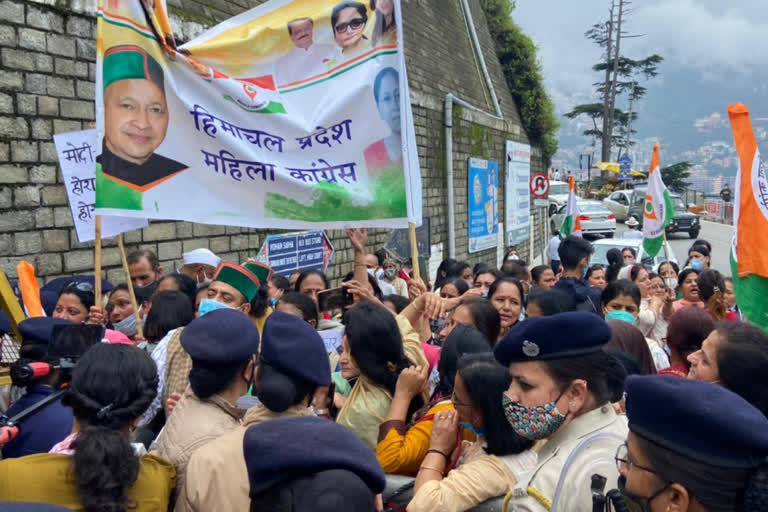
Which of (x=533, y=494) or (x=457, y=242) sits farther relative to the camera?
(x=457, y=242)

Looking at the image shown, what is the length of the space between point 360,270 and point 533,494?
10.1 ft

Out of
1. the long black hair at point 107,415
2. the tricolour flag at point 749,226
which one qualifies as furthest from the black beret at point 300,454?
the tricolour flag at point 749,226

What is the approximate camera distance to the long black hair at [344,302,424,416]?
2.90 meters

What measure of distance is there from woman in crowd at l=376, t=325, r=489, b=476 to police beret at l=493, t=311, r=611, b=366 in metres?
0.61

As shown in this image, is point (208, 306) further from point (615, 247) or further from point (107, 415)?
point (615, 247)

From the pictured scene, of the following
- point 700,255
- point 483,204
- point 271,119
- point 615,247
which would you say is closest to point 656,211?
point 700,255

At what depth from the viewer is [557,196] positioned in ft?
123

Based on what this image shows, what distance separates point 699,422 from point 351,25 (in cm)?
366

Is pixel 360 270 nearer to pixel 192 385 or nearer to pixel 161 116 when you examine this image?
pixel 161 116

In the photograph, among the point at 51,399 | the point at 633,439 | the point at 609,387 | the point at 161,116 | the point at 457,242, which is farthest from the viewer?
the point at 457,242

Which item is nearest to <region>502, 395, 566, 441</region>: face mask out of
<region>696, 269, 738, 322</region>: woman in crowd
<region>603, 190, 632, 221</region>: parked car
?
<region>696, 269, 738, 322</region>: woman in crowd

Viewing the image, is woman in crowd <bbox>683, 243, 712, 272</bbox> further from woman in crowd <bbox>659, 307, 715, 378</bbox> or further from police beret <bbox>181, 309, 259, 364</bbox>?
police beret <bbox>181, 309, 259, 364</bbox>

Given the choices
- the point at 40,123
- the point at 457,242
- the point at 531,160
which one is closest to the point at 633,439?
the point at 40,123

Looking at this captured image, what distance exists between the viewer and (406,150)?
4344 millimetres
